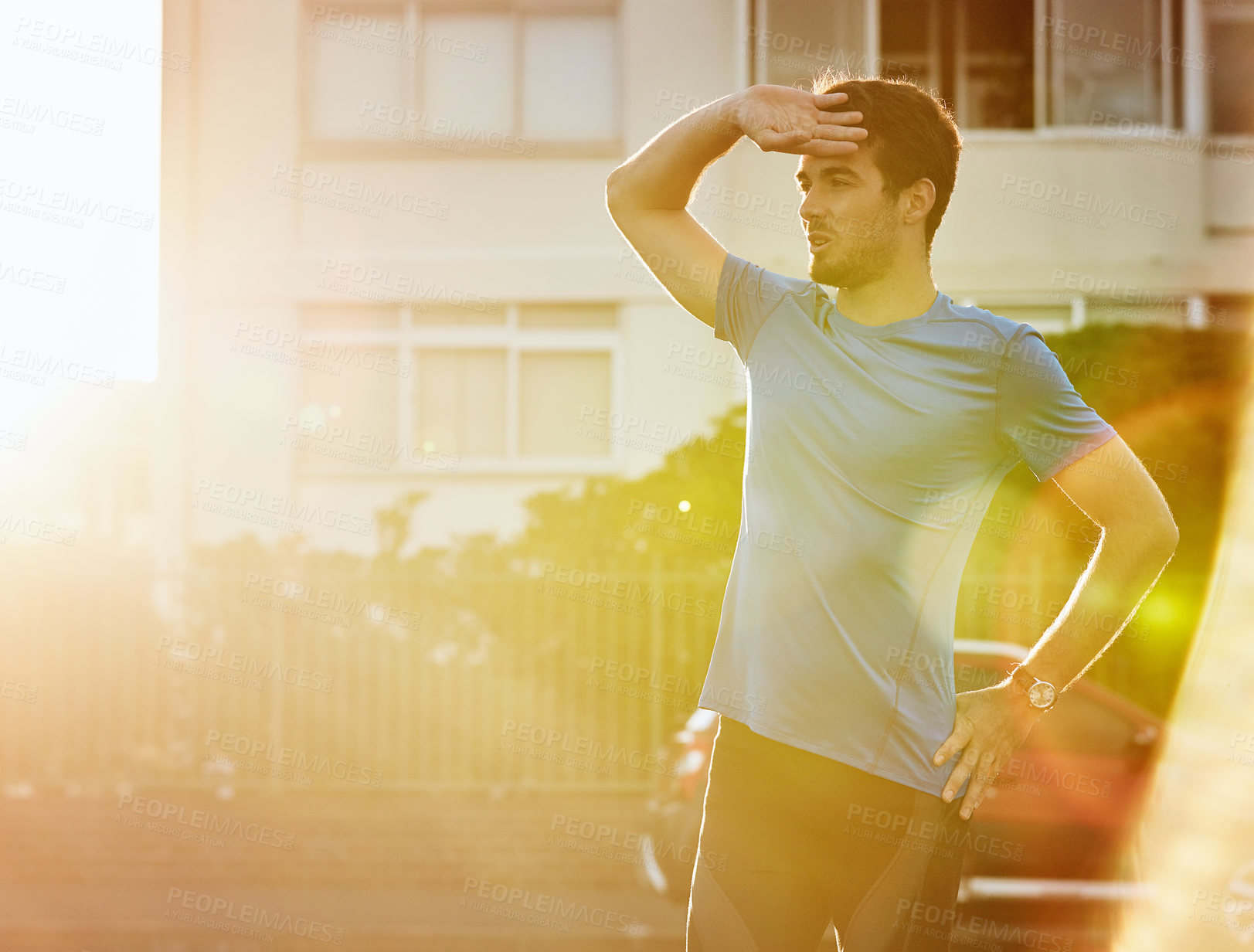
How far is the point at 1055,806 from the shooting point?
5.59m

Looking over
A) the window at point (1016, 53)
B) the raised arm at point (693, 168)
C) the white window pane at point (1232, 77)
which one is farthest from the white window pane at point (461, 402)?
the raised arm at point (693, 168)

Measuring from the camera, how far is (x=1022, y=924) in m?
5.60

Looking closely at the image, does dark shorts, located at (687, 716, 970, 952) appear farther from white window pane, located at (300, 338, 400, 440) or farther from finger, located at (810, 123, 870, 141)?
white window pane, located at (300, 338, 400, 440)

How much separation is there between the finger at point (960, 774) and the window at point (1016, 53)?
1192cm

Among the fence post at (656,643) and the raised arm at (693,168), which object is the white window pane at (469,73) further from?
the raised arm at (693,168)

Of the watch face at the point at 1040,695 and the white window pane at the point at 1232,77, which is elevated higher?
the white window pane at the point at 1232,77

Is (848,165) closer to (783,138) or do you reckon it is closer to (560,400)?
(783,138)

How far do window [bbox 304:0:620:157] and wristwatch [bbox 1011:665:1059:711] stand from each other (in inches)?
465

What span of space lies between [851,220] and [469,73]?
12.1m

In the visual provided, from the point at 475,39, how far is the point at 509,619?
23.0 feet

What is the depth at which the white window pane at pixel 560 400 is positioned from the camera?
44.1 ft

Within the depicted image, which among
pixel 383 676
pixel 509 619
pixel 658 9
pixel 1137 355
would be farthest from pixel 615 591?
pixel 658 9

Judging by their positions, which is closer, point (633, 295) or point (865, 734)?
point (865, 734)

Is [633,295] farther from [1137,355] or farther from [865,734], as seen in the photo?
[865,734]
